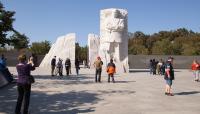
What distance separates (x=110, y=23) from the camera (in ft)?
128

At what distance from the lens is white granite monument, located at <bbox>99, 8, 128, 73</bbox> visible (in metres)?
38.7

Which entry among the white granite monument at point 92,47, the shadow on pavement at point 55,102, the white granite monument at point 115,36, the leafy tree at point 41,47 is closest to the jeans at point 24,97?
the shadow on pavement at point 55,102

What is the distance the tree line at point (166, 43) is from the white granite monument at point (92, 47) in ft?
98.2

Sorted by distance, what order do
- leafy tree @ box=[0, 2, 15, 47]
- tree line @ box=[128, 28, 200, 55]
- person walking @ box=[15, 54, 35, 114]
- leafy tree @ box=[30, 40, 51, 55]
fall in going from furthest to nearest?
leafy tree @ box=[30, 40, 51, 55]
tree line @ box=[128, 28, 200, 55]
leafy tree @ box=[0, 2, 15, 47]
person walking @ box=[15, 54, 35, 114]

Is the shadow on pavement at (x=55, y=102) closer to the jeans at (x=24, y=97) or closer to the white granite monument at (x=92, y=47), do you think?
the jeans at (x=24, y=97)

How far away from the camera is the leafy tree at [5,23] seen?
2047 centimetres

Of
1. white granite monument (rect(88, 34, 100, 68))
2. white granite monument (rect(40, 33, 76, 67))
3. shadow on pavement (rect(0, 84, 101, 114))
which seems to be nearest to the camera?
shadow on pavement (rect(0, 84, 101, 114))

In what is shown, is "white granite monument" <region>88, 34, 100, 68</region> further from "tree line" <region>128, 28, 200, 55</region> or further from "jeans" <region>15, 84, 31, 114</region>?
"jeans" <region>15, 84, 31, 114</region>

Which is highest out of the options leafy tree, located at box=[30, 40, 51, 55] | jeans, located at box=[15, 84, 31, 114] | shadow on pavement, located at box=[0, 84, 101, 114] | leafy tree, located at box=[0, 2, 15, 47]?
leafy tree, located at box=[30, 40, 51, 55]

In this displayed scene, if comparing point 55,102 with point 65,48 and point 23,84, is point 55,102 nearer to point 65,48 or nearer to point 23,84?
point 23,84

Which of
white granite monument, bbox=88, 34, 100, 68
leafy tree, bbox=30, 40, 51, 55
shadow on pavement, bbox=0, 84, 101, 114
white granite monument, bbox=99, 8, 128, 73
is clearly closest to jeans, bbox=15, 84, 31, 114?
shadow on pavement, bbox=0, 84, 101, 114

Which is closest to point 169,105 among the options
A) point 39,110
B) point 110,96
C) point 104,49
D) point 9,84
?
point 110,96

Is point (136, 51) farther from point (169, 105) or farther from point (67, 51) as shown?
point (169, 105)

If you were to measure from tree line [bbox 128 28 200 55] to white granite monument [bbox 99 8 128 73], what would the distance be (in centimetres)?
3631
